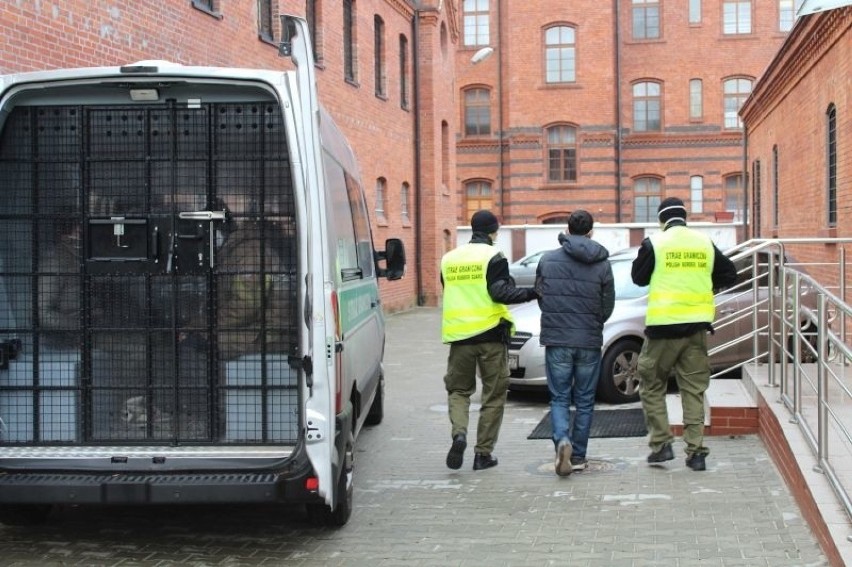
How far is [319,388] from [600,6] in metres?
40.1

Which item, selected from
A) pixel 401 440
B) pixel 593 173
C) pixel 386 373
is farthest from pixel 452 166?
pixel 401 440

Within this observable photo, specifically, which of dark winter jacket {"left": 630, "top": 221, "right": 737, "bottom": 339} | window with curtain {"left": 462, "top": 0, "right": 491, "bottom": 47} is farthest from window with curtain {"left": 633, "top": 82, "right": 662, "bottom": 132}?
dark winter jacket {"left": 630, "top": 221, "right": 737, "bottom": 339}

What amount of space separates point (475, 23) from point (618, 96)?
6625mm

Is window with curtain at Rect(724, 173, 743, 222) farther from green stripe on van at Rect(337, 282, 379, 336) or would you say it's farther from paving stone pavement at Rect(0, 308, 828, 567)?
green stripe on van at Rect(337, 282, 379, 336)

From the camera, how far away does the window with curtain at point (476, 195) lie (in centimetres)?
4478

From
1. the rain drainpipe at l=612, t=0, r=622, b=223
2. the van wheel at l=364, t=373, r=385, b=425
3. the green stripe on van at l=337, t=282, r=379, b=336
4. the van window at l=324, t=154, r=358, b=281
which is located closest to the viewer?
the van window at l=324, t=154, r=358, b=281

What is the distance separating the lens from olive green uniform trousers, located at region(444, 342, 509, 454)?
25.2 feet

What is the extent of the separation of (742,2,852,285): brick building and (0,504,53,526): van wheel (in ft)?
31.0

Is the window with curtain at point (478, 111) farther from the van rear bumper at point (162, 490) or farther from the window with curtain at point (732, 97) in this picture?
the van rear bumper at point (162, 490)

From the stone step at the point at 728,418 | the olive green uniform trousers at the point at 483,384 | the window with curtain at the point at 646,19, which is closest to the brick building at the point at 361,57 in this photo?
the olive green uniform trousers at the point at 483,384

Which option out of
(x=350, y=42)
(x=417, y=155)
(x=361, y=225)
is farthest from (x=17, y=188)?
(x=417, y=155)

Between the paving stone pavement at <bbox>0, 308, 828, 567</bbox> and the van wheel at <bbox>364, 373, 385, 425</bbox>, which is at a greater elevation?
the van wheel at <bbox>364, 373, 385, 425</bbox>

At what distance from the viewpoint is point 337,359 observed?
5.62 meters

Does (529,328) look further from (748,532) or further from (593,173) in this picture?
(593,173)
